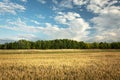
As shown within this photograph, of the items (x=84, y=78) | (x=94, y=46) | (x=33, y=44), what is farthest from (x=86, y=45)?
(x=84, y=78)

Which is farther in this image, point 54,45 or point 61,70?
point 54,45

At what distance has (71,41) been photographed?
14662 centimetres

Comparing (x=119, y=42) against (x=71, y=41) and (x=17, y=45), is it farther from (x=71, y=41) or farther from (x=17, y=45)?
(x=17, y=45)

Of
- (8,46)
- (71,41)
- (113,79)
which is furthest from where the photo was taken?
(71,41)

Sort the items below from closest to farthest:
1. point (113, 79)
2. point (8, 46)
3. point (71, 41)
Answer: point (113, 79)
point (8, 46)
point (71, 41)

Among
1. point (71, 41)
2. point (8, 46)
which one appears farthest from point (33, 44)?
point (71, 41)

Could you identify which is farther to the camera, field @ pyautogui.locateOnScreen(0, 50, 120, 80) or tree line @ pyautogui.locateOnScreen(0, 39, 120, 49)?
tree line @ pyautogui.locateOnScreen(0, 39, 120, 49)

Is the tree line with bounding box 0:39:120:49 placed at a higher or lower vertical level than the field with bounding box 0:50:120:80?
higher

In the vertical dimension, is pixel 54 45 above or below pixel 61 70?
above

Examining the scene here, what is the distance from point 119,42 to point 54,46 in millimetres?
48796

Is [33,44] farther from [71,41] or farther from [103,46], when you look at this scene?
[103,46]

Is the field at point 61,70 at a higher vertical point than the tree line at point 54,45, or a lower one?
lower

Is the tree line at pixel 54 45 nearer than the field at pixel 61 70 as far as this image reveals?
No

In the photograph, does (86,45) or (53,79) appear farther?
(86,45)
